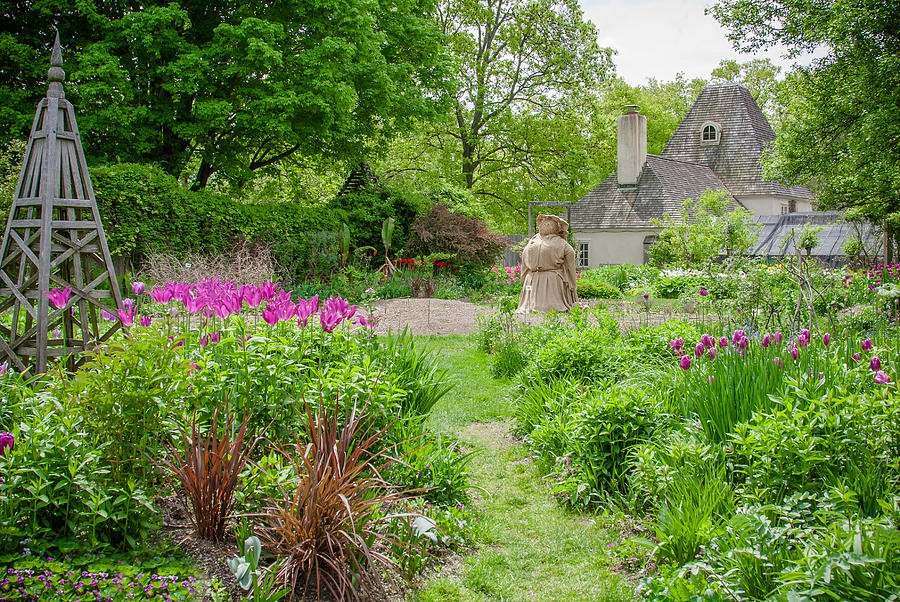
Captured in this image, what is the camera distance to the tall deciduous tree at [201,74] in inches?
514

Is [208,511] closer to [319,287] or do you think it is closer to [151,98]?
[319,287]

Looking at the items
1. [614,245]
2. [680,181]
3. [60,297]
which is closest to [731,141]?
[680,181]

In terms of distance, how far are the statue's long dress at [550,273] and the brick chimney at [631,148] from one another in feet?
56.4

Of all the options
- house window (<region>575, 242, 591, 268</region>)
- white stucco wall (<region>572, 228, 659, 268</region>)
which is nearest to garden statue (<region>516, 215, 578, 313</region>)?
white stucco wall (<region>572, 228, 659, 268</region>)

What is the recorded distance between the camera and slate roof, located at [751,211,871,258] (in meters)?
19.6

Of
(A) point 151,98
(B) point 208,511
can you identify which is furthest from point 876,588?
(A) point 151,98

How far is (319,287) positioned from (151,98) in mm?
5500

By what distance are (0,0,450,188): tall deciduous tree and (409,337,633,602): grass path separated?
34.9 ft

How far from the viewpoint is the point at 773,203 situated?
29.6 m

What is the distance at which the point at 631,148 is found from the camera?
27.4 metres

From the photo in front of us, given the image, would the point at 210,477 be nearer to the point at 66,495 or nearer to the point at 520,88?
the point at 66,495

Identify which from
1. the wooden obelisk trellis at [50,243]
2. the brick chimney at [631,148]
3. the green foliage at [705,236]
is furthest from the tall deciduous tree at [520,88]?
the wooden obelisk trellis at [50,243]

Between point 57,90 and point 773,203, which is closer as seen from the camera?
point 57,90

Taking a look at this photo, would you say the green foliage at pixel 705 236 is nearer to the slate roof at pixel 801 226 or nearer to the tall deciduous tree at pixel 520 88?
the slate roof at pixel 801 226
